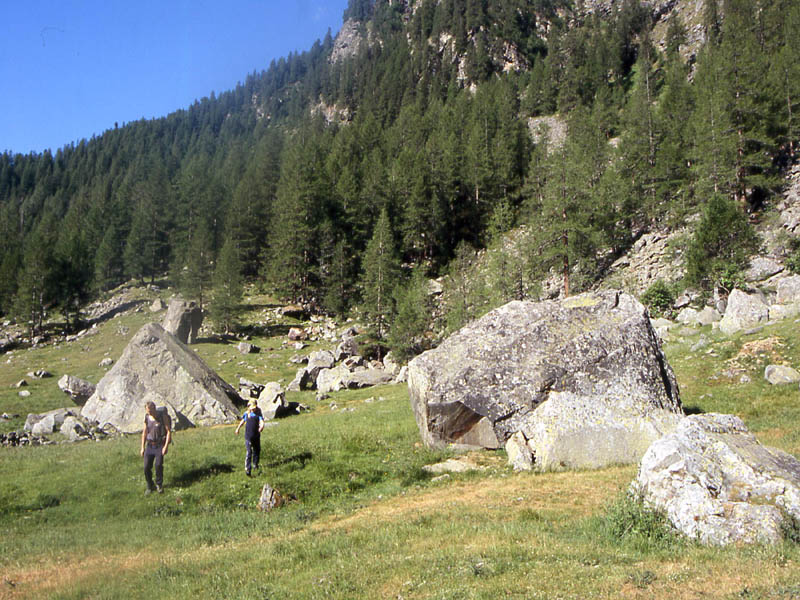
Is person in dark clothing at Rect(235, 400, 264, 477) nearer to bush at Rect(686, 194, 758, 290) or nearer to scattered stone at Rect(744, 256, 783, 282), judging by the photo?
bush at Rect(686, 194, 758, 290)

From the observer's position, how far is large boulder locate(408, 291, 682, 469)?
14.8 m

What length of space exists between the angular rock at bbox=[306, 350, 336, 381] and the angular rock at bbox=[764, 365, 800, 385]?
103 feet

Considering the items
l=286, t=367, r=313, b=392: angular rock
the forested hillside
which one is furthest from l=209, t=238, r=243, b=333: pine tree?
l=286, t=367, r=313, b=392: angular rock

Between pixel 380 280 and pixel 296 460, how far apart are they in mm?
41948

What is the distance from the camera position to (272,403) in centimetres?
2889

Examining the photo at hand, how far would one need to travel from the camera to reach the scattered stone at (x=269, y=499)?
13.4 m

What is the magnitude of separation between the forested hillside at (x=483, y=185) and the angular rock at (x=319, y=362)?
24.5 feet

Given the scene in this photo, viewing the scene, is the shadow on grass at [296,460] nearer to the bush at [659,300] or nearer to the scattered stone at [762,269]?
the bush at [659,300]

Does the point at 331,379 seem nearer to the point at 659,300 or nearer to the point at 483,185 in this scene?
the point at 659,300

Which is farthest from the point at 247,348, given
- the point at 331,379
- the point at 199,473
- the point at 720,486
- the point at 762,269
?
the point at 720,486

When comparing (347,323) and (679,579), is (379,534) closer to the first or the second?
(679,579)

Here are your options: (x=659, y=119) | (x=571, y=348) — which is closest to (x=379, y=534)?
(x=571, y=348)

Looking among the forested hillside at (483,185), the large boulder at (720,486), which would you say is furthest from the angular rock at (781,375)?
the forested hillside at (483,185)

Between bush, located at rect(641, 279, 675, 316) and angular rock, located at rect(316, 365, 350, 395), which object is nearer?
angular rock, located at rect(316, 365, 350, 395)
